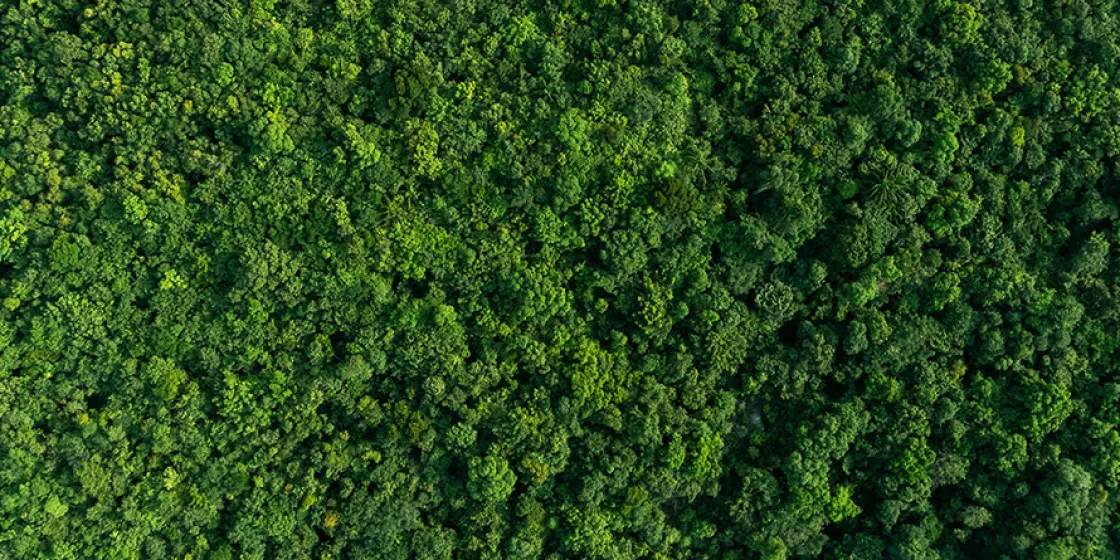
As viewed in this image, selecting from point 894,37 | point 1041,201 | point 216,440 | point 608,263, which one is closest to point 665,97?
point 608,263

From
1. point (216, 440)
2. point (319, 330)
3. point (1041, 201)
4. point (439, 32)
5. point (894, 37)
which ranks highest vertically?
point (894, 37)

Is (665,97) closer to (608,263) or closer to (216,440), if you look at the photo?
(608,263)

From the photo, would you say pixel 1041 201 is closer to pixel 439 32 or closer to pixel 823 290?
pixel 823 290

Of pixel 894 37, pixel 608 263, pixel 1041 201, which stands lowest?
pixel 608 263

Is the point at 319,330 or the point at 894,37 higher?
the point at 894,37

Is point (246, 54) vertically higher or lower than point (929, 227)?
lower

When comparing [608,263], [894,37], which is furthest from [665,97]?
[894,37]
